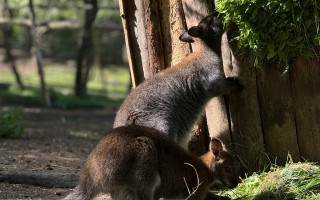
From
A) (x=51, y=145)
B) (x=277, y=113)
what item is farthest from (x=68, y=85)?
(x=277, y=113)

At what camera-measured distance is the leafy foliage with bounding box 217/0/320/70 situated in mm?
6574

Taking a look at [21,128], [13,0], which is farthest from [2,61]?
[21,128]

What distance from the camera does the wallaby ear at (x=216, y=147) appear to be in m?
6.69

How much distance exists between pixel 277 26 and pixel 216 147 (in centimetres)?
130

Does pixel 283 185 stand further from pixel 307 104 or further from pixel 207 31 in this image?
pixel 207 31

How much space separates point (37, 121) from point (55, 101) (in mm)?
3239

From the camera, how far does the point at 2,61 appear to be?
27.8 metres

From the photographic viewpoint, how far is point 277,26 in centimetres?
664

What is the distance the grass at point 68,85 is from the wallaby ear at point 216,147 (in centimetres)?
1084

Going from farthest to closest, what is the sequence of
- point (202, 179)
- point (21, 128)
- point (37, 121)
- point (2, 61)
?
point (2, 61), point (37, 121), point (21, 128), point (202, 179)

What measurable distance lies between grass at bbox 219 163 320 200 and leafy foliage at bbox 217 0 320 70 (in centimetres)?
105

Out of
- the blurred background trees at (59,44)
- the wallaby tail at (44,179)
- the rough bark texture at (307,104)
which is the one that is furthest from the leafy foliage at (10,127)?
the blurred background trees at (59,44)

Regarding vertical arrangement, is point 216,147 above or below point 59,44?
below

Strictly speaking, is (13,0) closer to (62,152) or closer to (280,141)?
(62,152)
